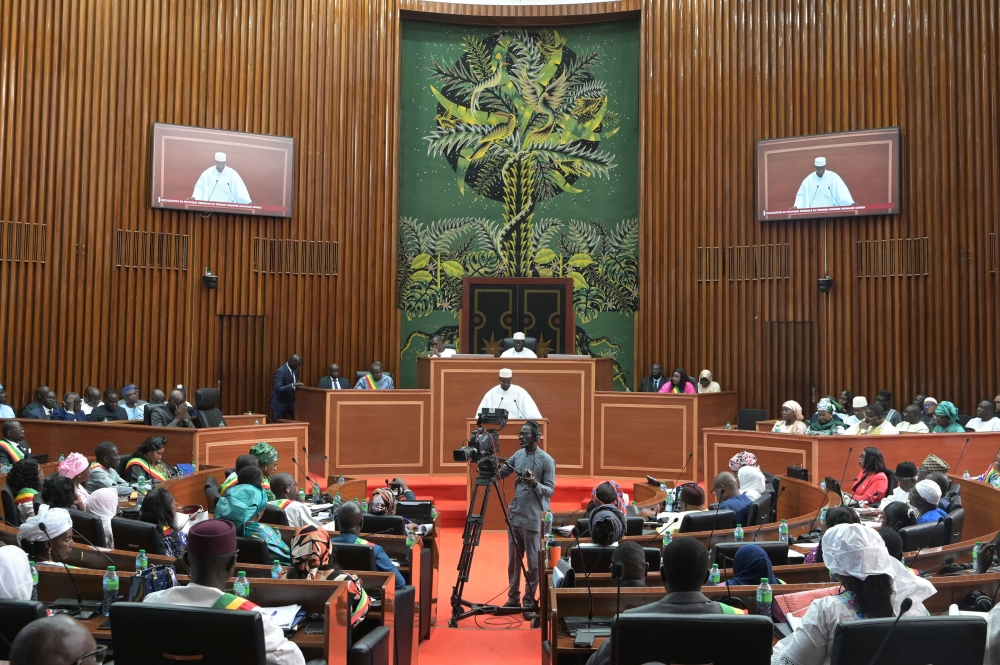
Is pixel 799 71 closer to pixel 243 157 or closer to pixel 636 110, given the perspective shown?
pixel 636 110

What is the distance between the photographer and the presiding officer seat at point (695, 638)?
8.74ft

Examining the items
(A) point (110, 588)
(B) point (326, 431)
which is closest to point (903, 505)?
(A) point (110, 588)

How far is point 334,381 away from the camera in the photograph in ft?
41.5

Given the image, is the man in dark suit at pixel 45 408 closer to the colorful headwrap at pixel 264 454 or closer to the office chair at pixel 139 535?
the colorful headwrap at pixel 264 454

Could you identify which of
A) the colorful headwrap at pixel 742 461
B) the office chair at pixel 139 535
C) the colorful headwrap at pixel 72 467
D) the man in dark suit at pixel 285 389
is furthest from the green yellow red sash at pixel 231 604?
the man in dark suit at pixel 285 389

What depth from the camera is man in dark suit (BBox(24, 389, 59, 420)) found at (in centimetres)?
1111

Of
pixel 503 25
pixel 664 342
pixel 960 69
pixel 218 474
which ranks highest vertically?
pixel 503 25

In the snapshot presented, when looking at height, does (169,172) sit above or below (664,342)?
above

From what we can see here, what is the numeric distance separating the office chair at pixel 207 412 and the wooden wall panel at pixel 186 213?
2.76m

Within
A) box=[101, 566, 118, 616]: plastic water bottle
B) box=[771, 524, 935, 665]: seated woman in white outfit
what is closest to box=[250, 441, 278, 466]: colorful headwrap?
box=[101, 566, 118, 616]: plastic water bottle

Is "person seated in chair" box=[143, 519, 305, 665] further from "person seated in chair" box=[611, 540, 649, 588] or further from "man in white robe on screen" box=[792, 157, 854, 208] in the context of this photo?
"man in white robe on screen" box=[792, 157, 854, 208]

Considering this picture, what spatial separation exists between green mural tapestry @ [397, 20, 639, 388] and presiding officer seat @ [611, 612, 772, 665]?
39.4 feet

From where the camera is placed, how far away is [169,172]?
12.9m

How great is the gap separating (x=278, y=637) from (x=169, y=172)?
11.0 metres
